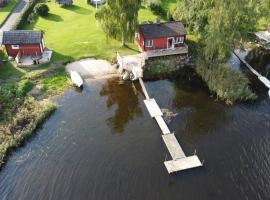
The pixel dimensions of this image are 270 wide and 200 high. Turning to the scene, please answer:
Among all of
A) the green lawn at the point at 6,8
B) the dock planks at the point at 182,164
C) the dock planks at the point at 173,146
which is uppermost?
the green lawn at the point at 6,8

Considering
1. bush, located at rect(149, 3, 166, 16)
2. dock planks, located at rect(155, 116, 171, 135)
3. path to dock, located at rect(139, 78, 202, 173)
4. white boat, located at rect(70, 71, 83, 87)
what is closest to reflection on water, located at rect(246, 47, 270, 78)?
path to dock, located at rect(139, 78, 202, 173)

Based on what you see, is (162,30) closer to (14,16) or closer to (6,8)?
(14,16)

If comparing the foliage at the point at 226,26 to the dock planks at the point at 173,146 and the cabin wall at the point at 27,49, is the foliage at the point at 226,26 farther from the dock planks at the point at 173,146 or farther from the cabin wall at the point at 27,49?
the cabin wall at the point at 27,49

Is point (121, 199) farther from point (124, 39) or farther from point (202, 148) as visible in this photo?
point (124, 39)

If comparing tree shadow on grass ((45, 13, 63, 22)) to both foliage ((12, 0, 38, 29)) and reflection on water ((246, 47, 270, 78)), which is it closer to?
foliage ((12, 0, 38, 29))

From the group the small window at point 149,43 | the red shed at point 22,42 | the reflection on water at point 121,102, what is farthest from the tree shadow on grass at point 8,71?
the small window at point 149,43

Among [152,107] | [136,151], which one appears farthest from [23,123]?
[152,107]
